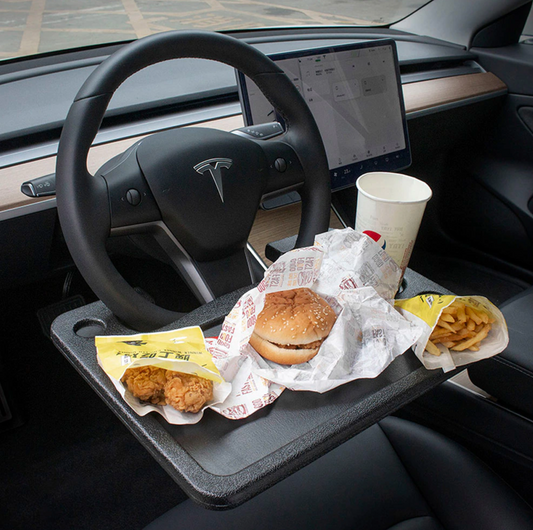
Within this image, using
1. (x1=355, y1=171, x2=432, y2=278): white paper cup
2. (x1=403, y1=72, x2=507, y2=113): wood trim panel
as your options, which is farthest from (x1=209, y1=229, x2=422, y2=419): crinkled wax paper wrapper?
(x1=403, y1=72, x2=507, y2=113): wood trim panel

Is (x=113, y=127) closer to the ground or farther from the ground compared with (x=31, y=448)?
farther from the ground

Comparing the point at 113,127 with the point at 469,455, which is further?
the point at 113,127

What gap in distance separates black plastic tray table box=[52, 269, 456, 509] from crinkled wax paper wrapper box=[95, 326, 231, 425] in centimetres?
2

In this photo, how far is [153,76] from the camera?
1465 mm

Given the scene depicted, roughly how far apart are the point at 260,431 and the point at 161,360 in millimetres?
131

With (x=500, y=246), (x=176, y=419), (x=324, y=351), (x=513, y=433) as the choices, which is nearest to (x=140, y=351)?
(x=176, y=419)

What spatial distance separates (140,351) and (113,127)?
2.73 ft

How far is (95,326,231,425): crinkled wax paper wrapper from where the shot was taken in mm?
547

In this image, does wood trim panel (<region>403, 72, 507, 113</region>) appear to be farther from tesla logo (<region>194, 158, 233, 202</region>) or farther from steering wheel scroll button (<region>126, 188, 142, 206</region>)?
steering wheel scroll button (<region>126, 188, 142, 206</region>)

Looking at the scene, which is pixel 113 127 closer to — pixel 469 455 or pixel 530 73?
pixel 469 455

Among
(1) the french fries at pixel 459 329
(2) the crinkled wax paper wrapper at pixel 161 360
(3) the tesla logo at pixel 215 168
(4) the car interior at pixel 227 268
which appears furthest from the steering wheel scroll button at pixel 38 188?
(1) the french fries at pixel 459 329

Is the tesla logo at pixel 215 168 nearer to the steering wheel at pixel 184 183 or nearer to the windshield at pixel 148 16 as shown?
the steering wheel at pixel 184 183

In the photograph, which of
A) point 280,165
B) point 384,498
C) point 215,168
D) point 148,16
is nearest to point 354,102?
point 280,165

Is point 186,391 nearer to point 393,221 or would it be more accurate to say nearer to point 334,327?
point 334,327
